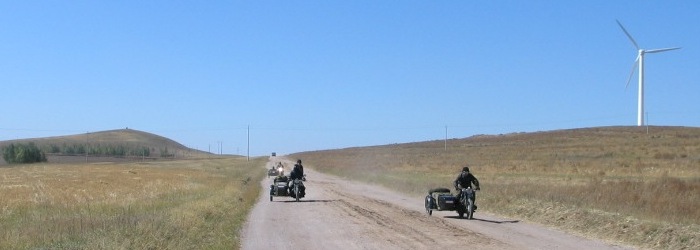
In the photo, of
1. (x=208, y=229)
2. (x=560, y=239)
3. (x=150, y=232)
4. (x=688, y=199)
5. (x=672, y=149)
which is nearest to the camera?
(x=150, y=232)

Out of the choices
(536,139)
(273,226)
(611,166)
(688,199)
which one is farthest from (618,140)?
(273,226)

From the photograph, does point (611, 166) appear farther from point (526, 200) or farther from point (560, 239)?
point (560, 239)

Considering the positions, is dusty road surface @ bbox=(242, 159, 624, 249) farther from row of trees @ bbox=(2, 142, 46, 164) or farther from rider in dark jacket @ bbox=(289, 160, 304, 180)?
row of trees @ bbox=(2, 142, 46, 164)

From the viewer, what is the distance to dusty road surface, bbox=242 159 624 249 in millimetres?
16500

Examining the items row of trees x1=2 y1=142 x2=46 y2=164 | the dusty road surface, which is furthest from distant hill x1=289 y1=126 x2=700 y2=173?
row of trees x1=2 y1=142 x2=46 y2=164

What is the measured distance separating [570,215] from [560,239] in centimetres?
390

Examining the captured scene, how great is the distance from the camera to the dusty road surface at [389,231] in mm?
16500

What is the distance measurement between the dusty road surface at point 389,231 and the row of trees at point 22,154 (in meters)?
153

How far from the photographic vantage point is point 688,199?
82.3ft

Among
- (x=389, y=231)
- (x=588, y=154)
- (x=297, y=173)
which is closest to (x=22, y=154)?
(x=588, y=154)

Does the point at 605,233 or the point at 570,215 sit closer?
the point at 605,233

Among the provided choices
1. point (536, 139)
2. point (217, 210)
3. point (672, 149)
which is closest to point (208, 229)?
point (217, 210)

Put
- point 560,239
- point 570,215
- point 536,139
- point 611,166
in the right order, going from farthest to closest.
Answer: point 536,139 < point 611,166 < point 570,215 < point 560,239

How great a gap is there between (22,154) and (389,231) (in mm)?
162602
